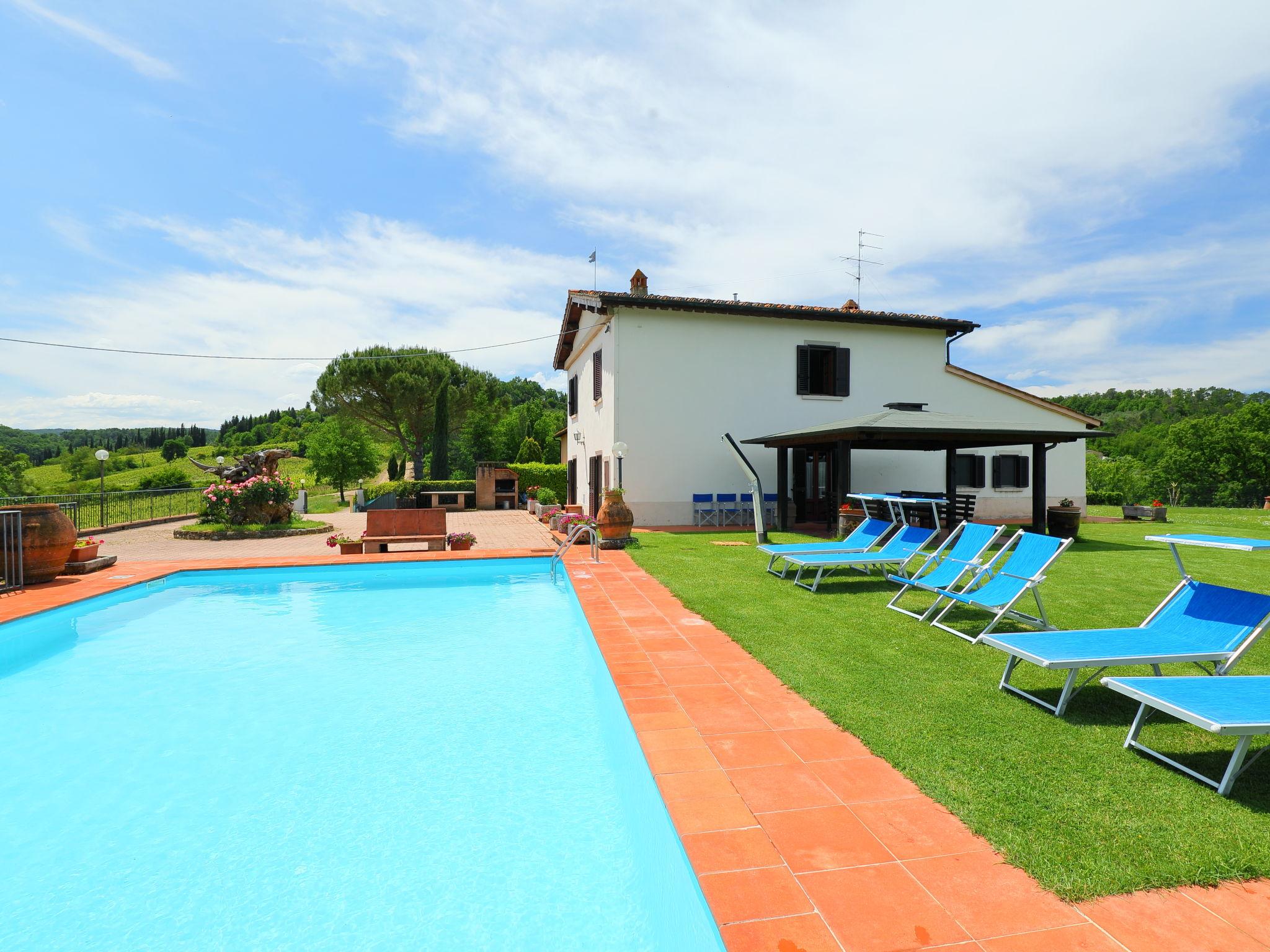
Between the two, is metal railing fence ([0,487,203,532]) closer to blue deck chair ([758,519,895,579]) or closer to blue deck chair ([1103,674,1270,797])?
blue deck chair ([758,519,895,579])

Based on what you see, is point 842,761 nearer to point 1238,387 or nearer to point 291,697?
point 291,697

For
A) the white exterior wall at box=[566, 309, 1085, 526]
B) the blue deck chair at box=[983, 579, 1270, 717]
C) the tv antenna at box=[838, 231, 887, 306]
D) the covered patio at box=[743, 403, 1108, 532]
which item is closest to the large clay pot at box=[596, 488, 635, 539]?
the white exterior wall at box=[566, 309, 1085, 526]

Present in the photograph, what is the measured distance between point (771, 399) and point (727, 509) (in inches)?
129

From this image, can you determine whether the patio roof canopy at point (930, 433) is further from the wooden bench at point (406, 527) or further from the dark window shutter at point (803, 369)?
the wooden bench at point (406, 527)

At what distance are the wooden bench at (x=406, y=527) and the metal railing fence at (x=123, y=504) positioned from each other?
26.6ft

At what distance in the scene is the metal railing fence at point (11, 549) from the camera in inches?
333

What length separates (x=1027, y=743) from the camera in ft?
10.5

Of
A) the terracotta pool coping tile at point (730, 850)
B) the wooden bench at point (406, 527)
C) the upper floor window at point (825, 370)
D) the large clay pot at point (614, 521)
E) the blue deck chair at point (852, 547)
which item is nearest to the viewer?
the terracotta pool coping tile at point (730, 850)

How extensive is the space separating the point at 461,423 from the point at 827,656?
35.5 metres

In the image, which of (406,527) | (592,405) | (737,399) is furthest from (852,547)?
(592,405)

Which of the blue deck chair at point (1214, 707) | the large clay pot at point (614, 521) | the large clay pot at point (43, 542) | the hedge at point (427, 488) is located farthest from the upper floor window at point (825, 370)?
the hedge at point (427, 488)

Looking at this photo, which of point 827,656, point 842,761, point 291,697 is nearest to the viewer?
point 842,761

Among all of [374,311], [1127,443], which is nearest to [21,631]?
[374,311]

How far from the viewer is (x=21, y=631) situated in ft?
22.6
